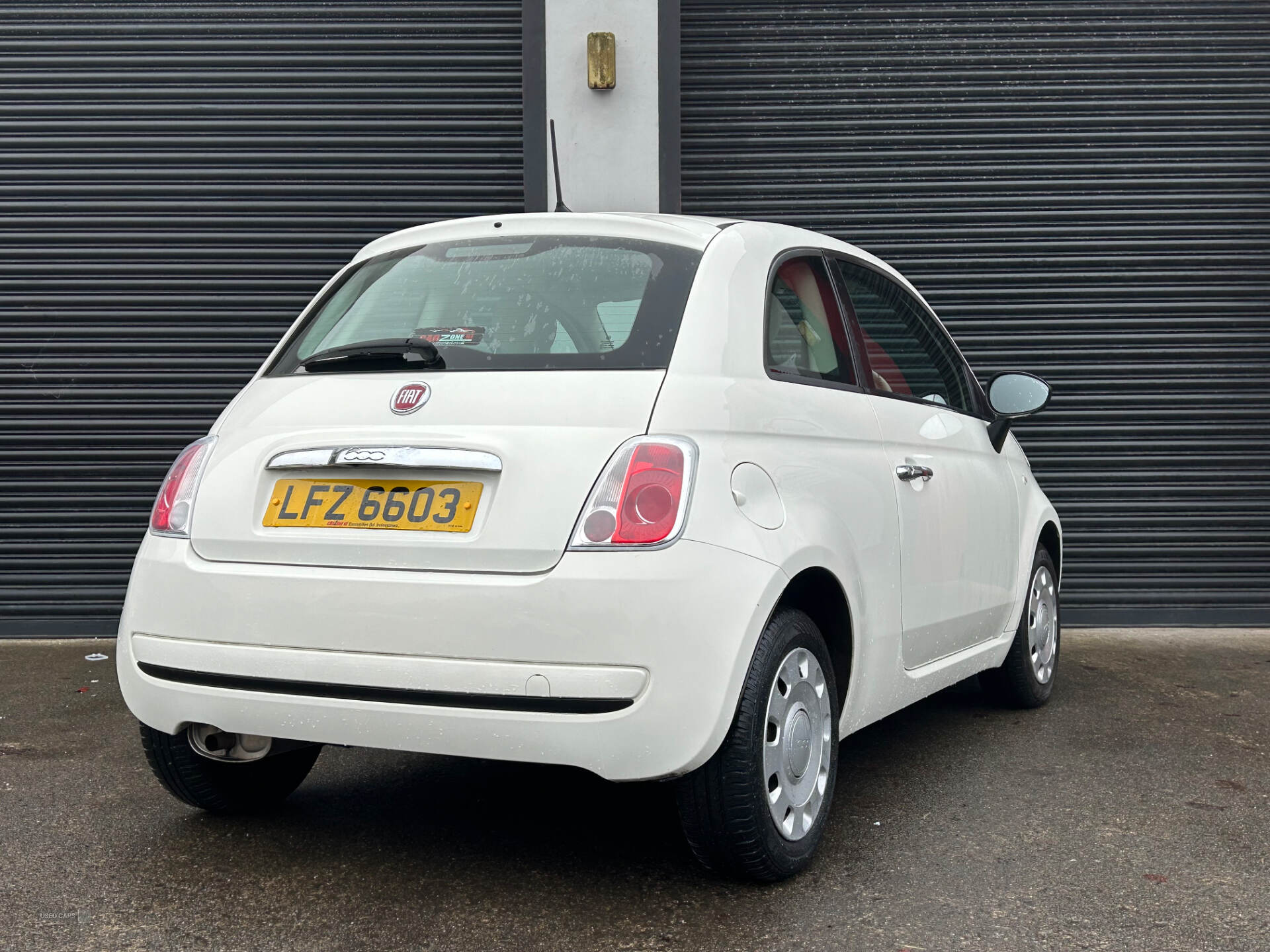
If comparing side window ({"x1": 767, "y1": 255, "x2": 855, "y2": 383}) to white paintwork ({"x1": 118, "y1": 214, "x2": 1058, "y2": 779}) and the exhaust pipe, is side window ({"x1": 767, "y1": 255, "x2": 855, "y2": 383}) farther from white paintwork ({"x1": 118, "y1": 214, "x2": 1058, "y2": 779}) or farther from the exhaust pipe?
the exhaust pipe

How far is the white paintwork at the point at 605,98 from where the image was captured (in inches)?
270

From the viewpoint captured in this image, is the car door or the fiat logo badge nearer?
the fiat logo badge

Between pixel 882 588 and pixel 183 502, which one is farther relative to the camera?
pixel 882 588

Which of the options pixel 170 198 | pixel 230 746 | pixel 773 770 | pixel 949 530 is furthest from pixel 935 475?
pixel 170 198

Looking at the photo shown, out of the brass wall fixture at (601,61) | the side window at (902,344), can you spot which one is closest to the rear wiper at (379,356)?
the side window at (902,344)

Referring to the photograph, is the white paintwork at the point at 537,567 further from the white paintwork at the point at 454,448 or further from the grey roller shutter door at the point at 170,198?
the grey roller shutter door at the point at 170,198

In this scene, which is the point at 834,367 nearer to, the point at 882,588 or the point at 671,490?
the point at 882,588

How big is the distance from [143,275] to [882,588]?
16.1ft

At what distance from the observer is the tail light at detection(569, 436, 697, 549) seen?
2.65m

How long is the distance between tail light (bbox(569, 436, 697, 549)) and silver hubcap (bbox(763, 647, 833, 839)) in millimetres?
477

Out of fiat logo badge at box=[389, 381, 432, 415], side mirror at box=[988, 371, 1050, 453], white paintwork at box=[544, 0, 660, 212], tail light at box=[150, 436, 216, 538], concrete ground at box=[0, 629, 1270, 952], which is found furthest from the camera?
white paintwork at box=[544, 0, 660, 212]

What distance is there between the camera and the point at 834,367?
3525 mm

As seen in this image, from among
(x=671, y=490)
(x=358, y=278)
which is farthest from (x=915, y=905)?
(x=358, y=278)

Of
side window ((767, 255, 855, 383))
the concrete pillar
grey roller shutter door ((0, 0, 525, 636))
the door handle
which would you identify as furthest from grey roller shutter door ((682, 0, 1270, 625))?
side window ((767, 255, 855, 383))
